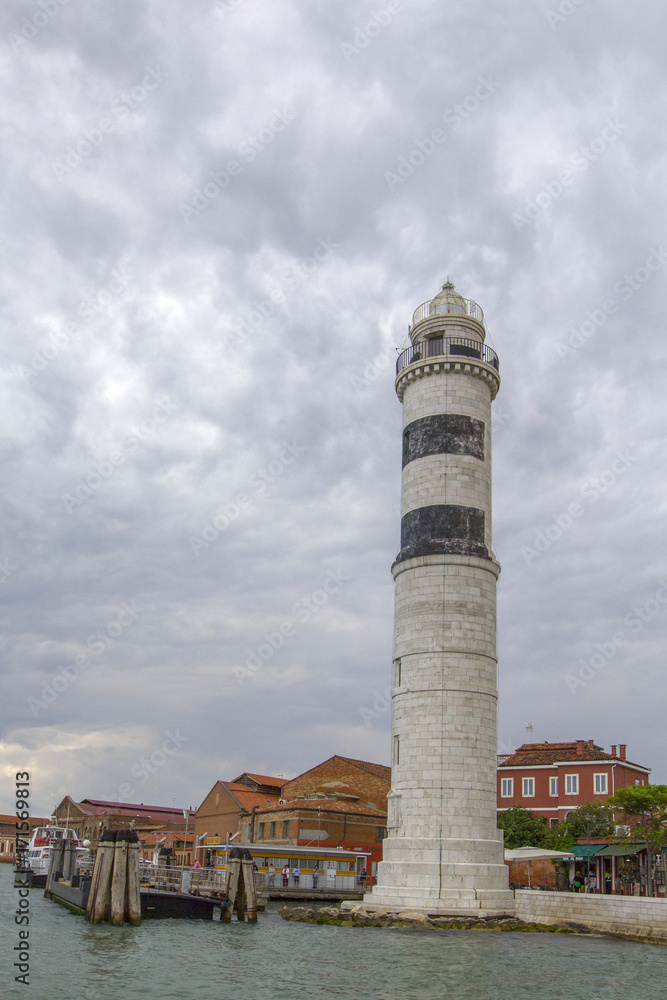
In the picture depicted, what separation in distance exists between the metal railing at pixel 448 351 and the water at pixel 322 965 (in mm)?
18529

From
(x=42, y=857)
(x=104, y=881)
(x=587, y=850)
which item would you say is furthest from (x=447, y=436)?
(x=42, y=857)

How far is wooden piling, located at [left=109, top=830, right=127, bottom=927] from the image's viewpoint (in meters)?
24.0

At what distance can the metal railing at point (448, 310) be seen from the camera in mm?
33025

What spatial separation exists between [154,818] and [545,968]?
79252 mm

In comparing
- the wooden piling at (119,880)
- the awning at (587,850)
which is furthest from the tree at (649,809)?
the wooden piling at (119,880)

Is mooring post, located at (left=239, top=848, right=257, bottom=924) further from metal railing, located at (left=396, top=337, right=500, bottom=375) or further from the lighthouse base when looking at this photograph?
metal railing, located at (left=396, top=337, right=500, bottom=375)

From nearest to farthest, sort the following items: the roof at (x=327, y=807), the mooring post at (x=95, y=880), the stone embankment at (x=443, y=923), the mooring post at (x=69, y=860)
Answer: the mooring post at (x=95, y=880) → the stone embankment at (x=443, y=923) → the mooring post at (x=69, y=860) → the roof at (x=327, y=807)

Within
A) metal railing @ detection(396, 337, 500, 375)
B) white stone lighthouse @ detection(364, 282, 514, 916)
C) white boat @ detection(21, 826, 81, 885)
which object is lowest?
white boat @ detection(21, 826, 81, 885)

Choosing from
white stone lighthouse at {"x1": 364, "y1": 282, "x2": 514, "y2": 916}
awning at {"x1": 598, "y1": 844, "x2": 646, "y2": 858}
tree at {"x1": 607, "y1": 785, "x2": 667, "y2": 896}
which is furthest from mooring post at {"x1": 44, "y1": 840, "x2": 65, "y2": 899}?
tree at {"x1": 607, "y1": 785, "x2": 667, "y2": 896}

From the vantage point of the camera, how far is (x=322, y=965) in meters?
19.1

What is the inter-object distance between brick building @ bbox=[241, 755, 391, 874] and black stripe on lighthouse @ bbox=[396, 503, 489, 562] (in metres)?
23.6

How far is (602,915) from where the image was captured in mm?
24828

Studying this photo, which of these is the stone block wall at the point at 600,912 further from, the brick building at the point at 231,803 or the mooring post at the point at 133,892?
the brick building at the point at 231,803

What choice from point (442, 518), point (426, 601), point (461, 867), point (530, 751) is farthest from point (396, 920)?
point (530, 751)
